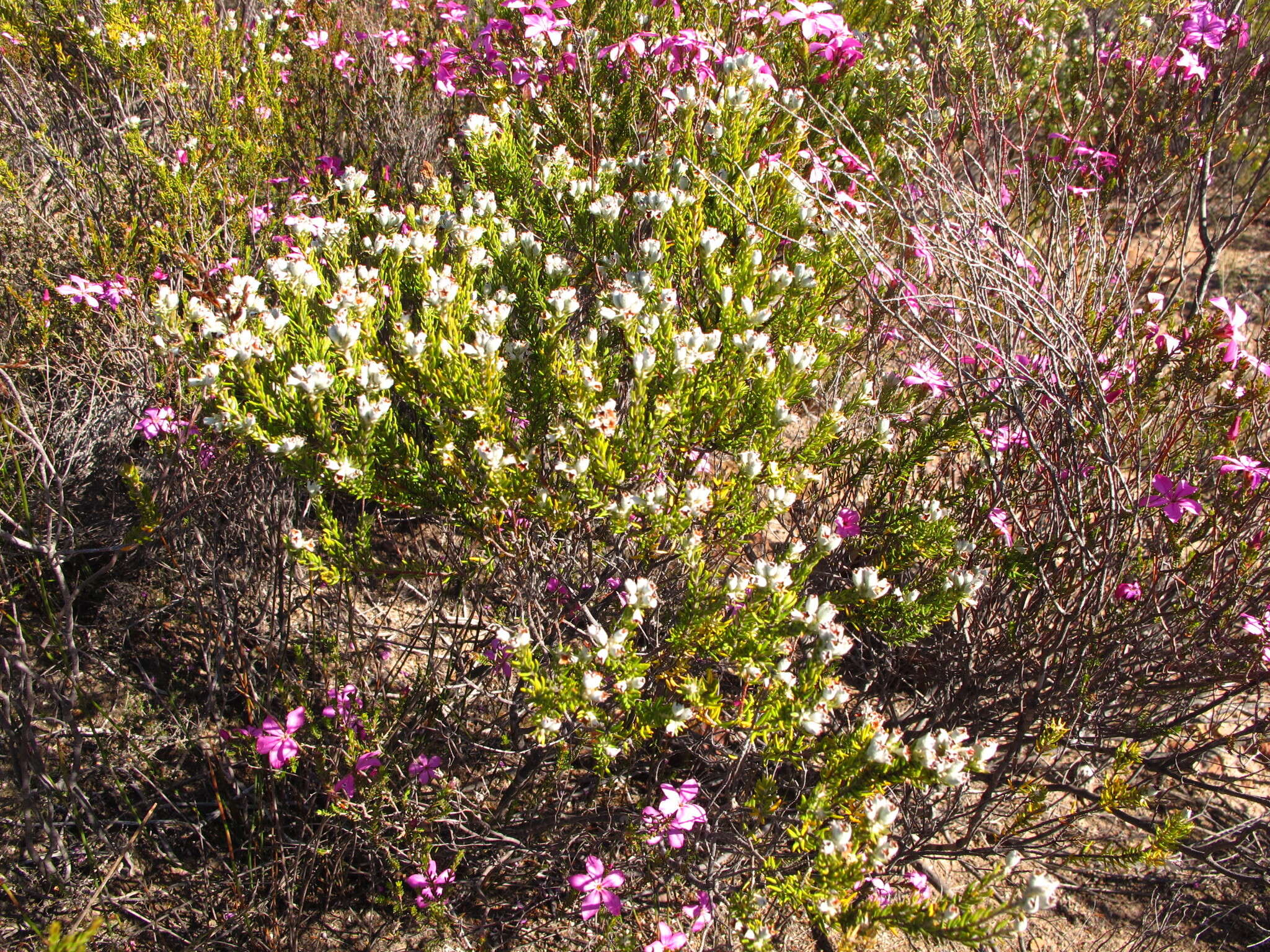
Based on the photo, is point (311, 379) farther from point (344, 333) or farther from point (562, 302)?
point (562, 302)

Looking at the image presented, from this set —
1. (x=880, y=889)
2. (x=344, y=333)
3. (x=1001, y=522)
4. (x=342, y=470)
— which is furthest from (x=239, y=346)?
(x=1001, y=522)

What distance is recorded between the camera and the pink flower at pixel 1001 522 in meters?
2.13

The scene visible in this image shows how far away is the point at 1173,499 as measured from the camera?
1928 millimetres

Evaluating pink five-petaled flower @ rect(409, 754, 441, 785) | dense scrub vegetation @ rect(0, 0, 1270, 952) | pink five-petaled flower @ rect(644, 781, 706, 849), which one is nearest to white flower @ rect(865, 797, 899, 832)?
dense scrub vegetation @ rect(0, 0, 1270, 952)

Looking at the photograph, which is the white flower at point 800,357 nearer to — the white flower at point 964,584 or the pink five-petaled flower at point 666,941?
the white flower at point 964,584

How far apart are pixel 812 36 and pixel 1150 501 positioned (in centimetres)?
178

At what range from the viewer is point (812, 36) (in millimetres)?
2547

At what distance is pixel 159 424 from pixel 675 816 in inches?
68.3

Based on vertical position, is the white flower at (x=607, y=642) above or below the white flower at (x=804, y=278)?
below

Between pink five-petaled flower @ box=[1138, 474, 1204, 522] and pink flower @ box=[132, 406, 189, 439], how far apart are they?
8.33 ft

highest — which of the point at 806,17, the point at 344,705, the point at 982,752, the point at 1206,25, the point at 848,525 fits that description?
the point at 1206,25

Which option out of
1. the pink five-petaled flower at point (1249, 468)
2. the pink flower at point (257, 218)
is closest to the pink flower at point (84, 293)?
the pink flower at point (257, 218)

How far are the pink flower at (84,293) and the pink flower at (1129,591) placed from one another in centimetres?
322

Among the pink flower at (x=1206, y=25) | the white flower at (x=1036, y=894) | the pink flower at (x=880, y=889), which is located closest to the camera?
the white flower at (x=1036, y=894)
